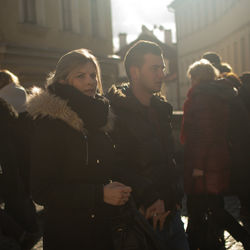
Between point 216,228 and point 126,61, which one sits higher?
point 126,61

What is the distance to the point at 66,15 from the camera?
18922mm

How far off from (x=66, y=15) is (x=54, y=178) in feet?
55.5

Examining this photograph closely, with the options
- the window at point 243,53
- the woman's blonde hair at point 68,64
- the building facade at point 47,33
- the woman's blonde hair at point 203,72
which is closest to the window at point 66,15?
the building facade at point 47,33

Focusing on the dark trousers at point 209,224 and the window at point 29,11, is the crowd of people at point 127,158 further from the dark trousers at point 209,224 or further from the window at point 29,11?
the window at point 29,11

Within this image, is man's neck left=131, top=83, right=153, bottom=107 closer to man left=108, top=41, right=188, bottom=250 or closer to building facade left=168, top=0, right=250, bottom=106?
man left=108, top=41, right=188, bottom=250

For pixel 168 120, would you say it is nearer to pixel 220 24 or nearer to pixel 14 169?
pixel 14 169

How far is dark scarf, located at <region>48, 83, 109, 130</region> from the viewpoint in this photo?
275cm

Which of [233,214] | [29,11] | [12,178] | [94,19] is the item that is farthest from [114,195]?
[94,19]

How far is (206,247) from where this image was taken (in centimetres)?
448

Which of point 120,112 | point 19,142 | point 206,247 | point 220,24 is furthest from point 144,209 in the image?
point 220,24

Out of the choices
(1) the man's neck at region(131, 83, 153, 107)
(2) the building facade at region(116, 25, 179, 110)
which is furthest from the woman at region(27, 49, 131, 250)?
(2) the building facade at region(116, 25, 179, 110)

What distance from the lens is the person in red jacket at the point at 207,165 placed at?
15.0 feet

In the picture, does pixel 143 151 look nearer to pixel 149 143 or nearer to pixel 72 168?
pixel 149 143

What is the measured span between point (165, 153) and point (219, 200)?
1.63 m
